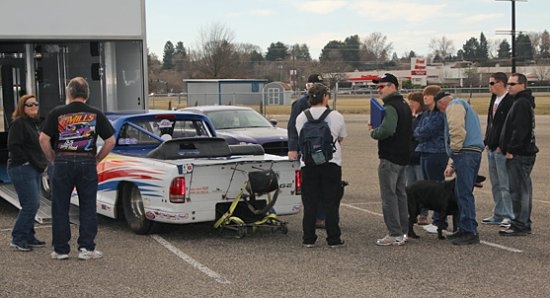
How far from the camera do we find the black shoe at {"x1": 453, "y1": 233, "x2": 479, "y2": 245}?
785 cm

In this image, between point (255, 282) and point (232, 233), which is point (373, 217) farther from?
point (255, 282)

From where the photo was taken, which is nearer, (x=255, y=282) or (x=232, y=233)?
(x=255, y=282)

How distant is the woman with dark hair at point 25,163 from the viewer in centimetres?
761

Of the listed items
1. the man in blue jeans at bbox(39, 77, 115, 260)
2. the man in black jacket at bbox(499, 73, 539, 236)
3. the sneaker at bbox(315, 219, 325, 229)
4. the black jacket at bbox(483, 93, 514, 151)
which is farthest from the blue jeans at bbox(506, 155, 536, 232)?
the man in blue jeans at bbox(39, 77, 115, 260)

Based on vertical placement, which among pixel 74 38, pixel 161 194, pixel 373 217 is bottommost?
pixel 373 217

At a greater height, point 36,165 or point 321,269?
point 36,165

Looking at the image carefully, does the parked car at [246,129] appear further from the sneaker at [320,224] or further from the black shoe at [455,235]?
the black shoe at [455,235]

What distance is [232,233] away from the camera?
8.67 meters

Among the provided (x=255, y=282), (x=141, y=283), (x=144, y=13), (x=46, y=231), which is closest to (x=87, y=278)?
(x=141, y=283)

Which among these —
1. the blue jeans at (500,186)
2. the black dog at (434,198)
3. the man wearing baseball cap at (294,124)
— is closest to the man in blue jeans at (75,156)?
the man wearing baseball cap at (294,124)

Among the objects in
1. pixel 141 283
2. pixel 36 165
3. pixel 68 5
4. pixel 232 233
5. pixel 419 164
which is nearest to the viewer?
pixel 141 283

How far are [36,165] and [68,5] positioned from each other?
3276mm

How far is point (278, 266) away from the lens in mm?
6977

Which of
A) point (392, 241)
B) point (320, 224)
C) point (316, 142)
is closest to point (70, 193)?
point (316, 142)
